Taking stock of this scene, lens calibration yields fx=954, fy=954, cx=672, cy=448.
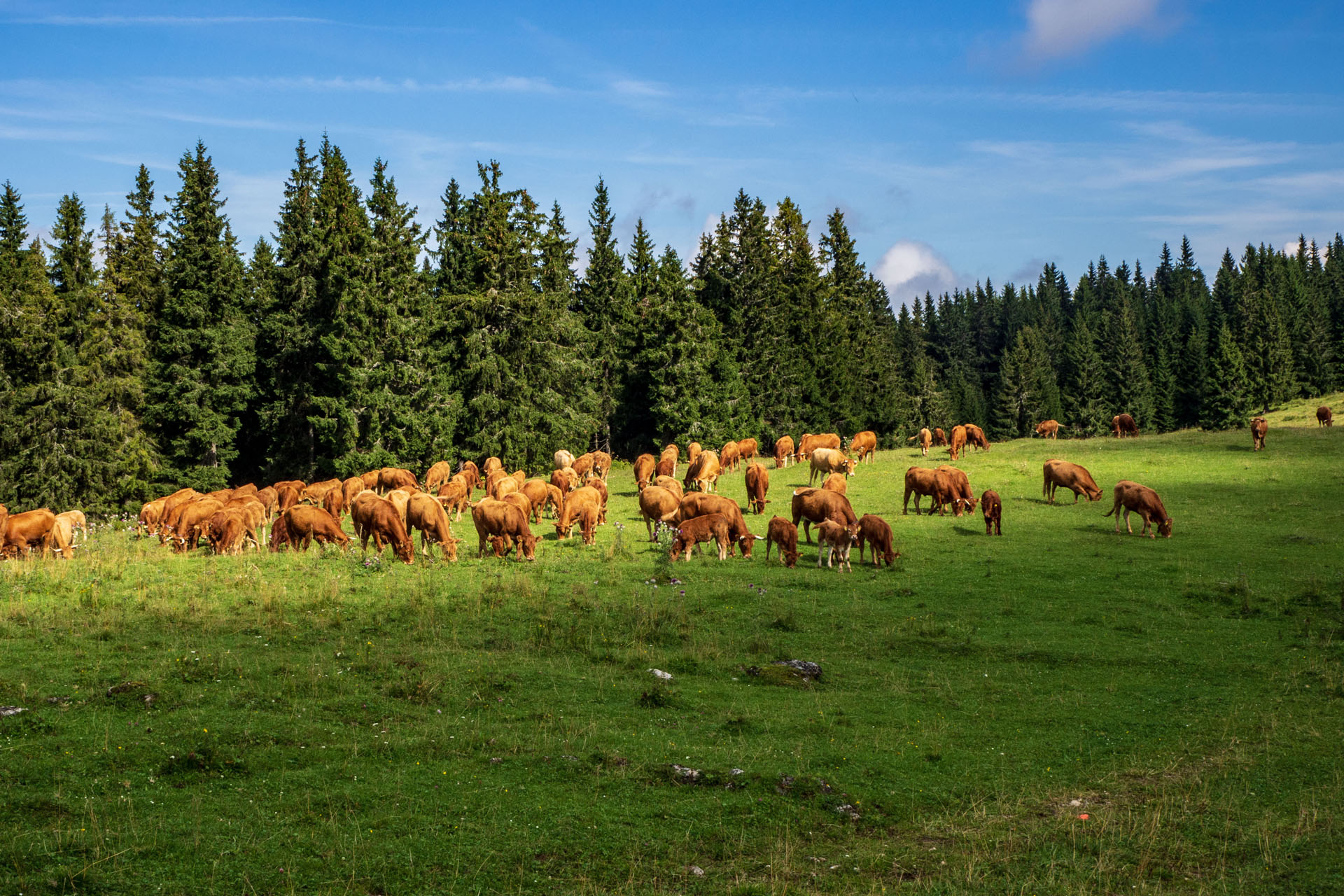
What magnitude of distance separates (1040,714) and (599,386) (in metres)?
59.3

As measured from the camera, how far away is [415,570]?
23.3 metres

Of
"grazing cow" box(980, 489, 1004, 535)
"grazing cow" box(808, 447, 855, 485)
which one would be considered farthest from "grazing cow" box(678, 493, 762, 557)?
"grazing cow" box(808, 447, 855, 485)

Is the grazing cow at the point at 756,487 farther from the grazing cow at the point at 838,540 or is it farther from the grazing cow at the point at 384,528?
the grazing cow at the point at 384,528

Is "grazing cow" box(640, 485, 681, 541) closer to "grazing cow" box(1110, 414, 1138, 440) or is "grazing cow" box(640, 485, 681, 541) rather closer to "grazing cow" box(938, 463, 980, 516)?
"grazing cow" box(938, 463, 980, 516)

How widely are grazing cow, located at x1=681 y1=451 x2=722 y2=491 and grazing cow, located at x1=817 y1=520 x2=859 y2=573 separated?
51.4 feet

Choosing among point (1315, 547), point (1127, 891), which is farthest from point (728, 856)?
point (1315, 547)

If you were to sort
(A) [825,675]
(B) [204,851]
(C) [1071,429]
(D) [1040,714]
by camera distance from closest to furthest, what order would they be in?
(B) [204,851], (D) [1040,714], (A) [825,675], (C) [1071,429]

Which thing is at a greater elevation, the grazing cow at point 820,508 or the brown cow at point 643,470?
the brown cow at point 643,470

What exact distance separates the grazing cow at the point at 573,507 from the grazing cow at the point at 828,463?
13.3 metres

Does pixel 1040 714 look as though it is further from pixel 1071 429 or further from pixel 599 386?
pixel 1071 429

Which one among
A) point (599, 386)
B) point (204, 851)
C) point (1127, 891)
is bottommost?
point (1127, 891)

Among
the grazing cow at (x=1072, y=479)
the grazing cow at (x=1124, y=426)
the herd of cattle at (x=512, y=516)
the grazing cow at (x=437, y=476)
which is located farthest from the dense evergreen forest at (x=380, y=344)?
the grazing cow at (x=1072, y=479)

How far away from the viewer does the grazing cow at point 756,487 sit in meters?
34.8

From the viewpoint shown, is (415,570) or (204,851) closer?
(204,851)
